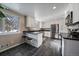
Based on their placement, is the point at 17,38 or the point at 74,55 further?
the point at 17,38

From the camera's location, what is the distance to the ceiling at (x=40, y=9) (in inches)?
74.4

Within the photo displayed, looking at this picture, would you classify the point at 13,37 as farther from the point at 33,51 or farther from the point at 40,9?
the point at 40,9

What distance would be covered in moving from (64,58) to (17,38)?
43.1 inches

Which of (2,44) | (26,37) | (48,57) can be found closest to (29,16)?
(26,37)

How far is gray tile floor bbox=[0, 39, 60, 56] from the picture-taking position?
1934mm

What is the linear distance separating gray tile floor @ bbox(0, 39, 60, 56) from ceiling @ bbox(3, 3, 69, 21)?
55 cm

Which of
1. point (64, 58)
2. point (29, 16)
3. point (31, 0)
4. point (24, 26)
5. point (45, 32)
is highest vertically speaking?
point (31, 0)

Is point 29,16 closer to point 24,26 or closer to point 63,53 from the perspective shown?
point 24,26

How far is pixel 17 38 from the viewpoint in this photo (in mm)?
2041

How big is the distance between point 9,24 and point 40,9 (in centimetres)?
74

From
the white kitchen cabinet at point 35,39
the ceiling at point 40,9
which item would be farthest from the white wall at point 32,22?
the white kitchen cabinet at point 35,39

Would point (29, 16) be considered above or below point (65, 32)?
above

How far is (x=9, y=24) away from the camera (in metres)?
1.98

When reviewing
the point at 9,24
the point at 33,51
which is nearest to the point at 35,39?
the point at 33,51
